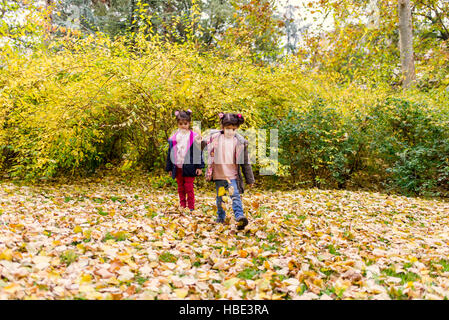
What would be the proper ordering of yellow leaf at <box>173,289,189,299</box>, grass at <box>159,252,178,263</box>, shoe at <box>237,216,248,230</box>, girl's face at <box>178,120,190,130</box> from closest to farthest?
yellow leaf at <box>173,289,189,299</box>
grass at <box>159,252,178,263</box>
shoe at <box>237,216,248,230</box>
girl's face at <box>178,120,190,130</box>

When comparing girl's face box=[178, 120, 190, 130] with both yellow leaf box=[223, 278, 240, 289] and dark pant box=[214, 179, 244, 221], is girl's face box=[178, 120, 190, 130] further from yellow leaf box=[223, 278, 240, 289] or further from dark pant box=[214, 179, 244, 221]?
yellow leaf box=[223, 278, 240, 289]

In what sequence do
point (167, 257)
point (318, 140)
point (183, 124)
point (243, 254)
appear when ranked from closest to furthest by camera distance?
point (167, 257) < point (243, 254) < point (183, 124) < point (318, 140)

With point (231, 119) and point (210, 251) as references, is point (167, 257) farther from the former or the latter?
point (231, 119)

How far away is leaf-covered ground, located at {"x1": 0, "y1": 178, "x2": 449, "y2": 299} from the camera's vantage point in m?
2.47

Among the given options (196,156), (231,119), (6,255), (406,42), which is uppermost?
(406,42)

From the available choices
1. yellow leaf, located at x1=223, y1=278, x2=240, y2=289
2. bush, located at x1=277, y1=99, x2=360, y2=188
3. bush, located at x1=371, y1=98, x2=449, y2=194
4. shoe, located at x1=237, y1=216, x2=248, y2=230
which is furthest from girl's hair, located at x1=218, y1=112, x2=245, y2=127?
bush, located at x1=371, y1=98, x2=449, y2=194

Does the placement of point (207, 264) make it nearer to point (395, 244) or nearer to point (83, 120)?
point (395, 244)

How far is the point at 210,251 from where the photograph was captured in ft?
11.2

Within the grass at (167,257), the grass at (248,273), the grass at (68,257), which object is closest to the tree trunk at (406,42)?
the grass at (248,273)

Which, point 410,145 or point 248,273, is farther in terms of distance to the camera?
point 410,145

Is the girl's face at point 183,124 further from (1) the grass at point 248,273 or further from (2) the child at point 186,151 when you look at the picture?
(1) the grass at point 248,273

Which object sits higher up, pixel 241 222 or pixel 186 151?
pixel 186 151

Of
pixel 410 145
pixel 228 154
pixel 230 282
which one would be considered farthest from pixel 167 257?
pixel 410 145
